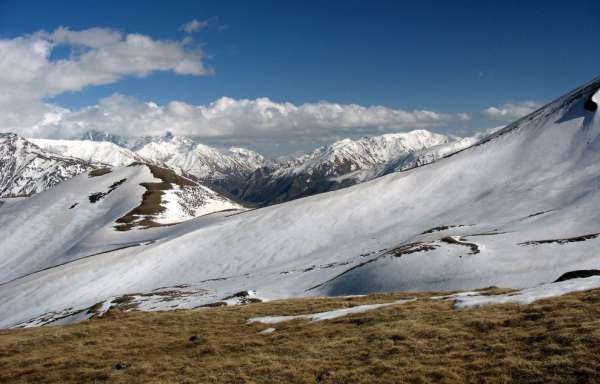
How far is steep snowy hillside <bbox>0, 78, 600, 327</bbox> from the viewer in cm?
5250

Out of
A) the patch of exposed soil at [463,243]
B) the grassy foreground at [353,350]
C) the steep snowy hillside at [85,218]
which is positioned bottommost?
the grassy foreground at [353,350]

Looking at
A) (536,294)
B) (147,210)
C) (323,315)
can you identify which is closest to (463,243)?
(536,294)

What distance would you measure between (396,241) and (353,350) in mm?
58617

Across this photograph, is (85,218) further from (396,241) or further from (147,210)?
(396,241)

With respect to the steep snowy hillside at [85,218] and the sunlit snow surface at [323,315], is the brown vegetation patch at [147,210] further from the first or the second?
the sunlit snow surface at [323,315]

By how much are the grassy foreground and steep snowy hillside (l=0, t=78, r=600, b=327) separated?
976 cm

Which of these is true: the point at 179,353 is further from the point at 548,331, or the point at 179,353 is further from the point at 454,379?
the point at 548,331

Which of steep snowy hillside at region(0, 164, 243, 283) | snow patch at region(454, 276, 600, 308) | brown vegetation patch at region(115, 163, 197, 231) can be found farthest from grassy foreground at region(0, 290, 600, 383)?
brown vegetation patch at region(115, 163, 197, 231)

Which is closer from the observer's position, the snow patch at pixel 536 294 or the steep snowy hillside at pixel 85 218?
the snow patch at pixel 536 294

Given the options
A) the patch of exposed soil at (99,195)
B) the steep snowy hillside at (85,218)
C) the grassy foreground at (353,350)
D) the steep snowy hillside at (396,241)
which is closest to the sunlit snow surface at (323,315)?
the grassy foreground at (353,350)

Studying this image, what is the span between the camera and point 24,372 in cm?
2594

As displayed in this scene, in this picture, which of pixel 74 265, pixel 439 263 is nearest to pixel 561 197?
pixel 439 263

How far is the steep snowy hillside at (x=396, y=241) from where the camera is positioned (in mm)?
52500

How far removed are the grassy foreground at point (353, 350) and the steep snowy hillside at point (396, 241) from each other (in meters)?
9.76
